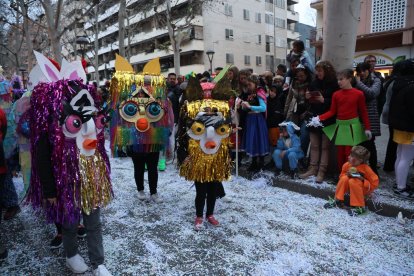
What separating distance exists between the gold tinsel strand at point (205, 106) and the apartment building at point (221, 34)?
81.3 ft

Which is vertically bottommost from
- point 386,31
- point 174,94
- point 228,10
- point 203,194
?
point 203,194

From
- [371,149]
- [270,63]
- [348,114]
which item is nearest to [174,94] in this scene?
[348,114]

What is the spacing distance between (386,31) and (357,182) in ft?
47.4

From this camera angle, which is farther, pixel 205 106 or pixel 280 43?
pixel 280 43

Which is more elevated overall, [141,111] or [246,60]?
[246,60]

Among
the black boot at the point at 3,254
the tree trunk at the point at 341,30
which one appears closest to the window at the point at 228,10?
the tree trunk at the point at 341,30

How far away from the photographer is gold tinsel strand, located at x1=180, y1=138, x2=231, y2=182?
3305mm

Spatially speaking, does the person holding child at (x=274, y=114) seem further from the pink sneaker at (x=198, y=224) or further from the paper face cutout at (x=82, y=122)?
the paper face cutout at (x=82, y=122)

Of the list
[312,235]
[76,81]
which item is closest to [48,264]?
[76,81]

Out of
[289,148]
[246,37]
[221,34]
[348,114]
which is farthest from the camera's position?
[246,37]

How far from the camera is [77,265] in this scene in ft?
8.54

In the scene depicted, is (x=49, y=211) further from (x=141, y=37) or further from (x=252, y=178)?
(x=141, y=37)

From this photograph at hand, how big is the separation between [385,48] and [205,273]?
1674 centimetres

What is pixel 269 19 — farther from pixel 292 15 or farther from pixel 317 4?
pixel 317 4
